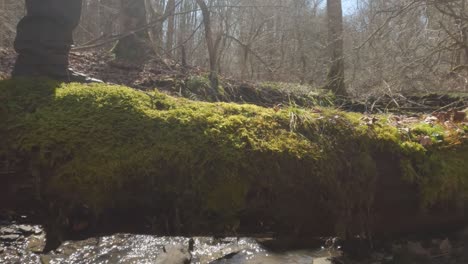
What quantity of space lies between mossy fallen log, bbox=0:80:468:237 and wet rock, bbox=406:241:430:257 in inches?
15.2

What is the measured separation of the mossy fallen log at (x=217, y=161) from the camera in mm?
2082

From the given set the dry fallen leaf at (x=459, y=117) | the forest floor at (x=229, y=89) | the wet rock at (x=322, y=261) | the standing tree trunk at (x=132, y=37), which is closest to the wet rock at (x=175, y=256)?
the wet rock at (x=322, y=261)

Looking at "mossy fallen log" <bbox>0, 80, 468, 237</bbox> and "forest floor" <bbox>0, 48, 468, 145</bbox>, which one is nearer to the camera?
"mossy fallen log" <bbox>0, 80, 468, 237</bbox>

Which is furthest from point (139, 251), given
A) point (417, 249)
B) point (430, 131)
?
point (430, 131)

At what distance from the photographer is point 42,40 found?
309 centimetres

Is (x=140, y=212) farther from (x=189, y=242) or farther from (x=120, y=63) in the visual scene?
(x=120, y=63)

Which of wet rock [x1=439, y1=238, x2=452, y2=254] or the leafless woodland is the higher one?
the leafless woodland

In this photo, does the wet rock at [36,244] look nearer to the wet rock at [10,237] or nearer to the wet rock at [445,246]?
the wet rock at [10,237]

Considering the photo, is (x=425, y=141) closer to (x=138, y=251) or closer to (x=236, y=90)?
(x=138, y=251)

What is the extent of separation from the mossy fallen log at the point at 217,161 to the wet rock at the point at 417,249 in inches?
15.2

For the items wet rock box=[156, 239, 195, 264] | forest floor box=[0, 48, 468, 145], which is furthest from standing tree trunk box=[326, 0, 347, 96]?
A: wet rock box=[156, 239, 195, 264]

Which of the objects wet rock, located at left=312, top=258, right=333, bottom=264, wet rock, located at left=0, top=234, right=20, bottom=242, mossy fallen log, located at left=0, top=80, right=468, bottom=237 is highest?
mossy fallen log, located at left=0, top=80, right=468, bottom=237

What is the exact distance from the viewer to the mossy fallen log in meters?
2.08

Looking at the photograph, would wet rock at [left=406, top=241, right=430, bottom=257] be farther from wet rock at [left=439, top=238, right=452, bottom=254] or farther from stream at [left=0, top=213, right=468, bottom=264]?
wet rock at [left=439, top=238, right=452, bottom=254]
